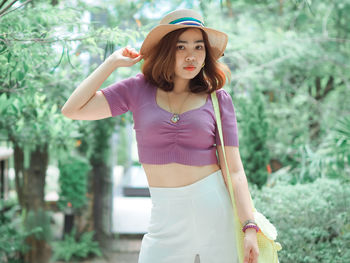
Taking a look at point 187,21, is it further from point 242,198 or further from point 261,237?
point 261,237

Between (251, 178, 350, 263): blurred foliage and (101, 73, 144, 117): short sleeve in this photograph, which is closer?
(101, 73, 144, 117): short sleeve

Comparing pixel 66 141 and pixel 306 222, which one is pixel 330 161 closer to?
pixel 306 222

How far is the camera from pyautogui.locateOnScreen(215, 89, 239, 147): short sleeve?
1.72 metres

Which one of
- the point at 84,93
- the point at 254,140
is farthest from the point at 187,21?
the point at 254,140

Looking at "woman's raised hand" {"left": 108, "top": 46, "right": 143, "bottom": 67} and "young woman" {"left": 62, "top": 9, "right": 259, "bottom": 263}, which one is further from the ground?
"woman's raised hand" {"left": 108, "top": 46, "right": 143, "bottom": 67}

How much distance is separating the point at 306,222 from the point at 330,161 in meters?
1.27

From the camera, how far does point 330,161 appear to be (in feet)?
14.2

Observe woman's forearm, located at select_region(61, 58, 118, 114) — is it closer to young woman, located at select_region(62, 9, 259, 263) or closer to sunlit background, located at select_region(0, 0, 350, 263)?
young woman, located at select_region(62, 9, 259, 263)

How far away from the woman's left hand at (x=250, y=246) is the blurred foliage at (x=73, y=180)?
362 cm

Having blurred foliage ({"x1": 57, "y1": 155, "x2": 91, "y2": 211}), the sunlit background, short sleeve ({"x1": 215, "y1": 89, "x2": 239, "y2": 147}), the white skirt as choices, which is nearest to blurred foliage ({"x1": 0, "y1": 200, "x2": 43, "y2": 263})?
the sunlit background

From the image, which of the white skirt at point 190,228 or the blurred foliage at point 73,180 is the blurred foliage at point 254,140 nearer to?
the blurred foliage at point 73,180

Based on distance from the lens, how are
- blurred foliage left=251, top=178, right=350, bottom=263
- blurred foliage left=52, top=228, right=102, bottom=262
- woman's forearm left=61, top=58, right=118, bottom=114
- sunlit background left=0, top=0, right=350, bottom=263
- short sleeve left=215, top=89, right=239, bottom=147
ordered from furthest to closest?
1. blurred foliage left=52, top=228, right=102, bottom=262
2. blurred foliage left=251, top=178, right=350, bottom=263
3. sunlit background left=0, top=0, right=350, bottom=263
4. short sleeve left=215, top=89, right=239, bottom=147
5. woman's forearm left=61, top=58, right=118, bottom=114

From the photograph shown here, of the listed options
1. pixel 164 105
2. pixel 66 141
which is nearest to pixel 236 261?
pixel 164 105

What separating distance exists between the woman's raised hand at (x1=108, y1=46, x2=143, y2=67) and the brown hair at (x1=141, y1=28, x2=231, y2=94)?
0.29 feet
